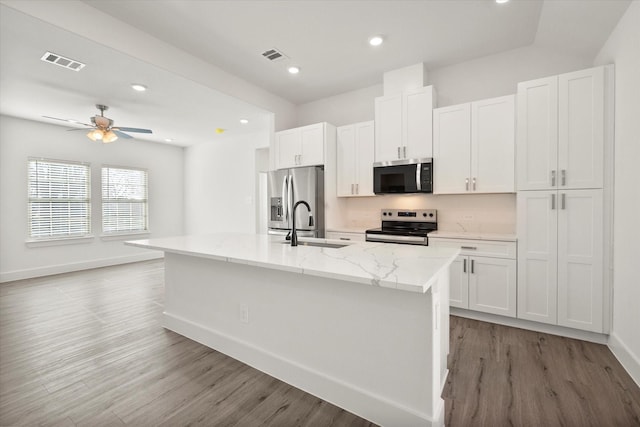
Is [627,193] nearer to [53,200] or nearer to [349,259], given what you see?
[349,259]

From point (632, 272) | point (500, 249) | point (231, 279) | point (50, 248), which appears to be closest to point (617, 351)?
point (632, 272)

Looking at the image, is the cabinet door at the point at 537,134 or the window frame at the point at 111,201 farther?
the window frame at the point at 111,201

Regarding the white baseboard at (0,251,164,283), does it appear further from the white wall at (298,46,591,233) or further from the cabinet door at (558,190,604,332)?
the cabinet door at (558,190,604,332)

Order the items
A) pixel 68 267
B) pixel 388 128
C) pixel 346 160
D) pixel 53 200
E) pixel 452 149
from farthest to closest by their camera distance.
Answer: pixel 68 267, pixel 53 200, pixel 346 160, pixel 388 128, pixel 452 149

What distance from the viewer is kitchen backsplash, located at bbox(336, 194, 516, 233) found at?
333 cm

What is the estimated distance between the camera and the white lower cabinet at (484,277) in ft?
9.31

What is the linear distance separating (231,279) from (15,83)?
374cm

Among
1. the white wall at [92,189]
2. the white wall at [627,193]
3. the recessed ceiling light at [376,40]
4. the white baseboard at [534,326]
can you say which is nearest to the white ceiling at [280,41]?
the recessed ceiling light at [376,40]

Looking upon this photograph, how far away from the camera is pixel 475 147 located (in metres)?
3.19

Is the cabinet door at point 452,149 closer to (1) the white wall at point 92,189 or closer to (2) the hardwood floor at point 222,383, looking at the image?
(2) the hardwood floor at point 222,383

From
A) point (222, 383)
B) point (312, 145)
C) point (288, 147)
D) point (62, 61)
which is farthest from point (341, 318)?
point (62, 61)

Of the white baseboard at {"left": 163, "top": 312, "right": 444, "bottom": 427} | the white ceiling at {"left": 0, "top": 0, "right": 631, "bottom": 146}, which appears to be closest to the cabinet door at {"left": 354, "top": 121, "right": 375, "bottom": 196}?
the white ceiling at {"left": 0, "top": 0, "right": 631, "bottom": 146}

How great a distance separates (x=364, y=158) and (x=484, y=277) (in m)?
2.02

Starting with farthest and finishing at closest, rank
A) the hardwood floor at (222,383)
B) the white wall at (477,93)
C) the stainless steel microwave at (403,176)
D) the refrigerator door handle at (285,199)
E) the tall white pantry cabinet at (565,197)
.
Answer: the refrigerator door handle at (285,199), the stainless steel microwave at (403,176), the white wall at (477,93), the tall white pantry cabinet at (565,197), the hardwood floor at (222,383)
